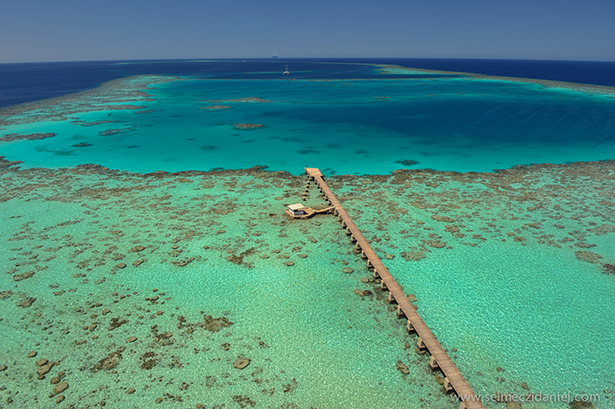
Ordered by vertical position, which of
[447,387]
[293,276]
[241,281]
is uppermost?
[293,276]

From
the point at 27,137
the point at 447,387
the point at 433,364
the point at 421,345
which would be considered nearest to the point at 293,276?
the point at 421,345

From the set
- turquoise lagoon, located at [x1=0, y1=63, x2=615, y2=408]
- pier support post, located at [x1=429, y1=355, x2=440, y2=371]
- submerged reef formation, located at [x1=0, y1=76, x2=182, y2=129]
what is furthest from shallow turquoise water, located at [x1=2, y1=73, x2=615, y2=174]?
pier support post, located at [x1=429, y1=355, x2=440, y2=371]

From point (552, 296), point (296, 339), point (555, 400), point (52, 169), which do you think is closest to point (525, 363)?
point (555, 400)

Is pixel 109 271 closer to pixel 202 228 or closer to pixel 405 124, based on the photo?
pixel 202 228

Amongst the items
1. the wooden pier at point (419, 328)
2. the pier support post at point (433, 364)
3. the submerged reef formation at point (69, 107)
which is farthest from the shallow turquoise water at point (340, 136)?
the pier support post at point (433, 364)

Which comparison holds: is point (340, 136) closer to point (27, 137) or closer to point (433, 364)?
point (433, 364)

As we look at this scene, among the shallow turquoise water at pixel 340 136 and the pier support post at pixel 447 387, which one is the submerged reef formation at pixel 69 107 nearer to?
the shallow turquoise water at pixel 340 136
